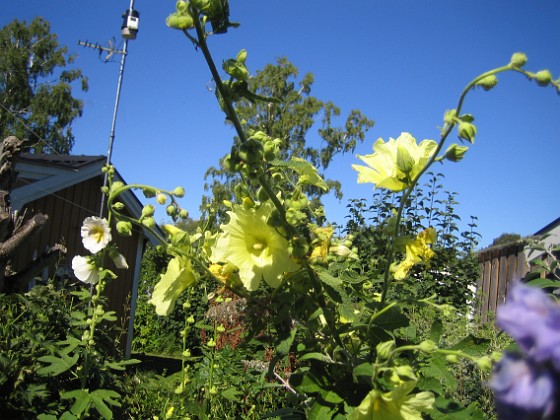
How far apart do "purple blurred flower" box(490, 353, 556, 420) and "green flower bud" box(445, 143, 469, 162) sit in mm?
572

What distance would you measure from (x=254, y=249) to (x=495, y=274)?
515cm

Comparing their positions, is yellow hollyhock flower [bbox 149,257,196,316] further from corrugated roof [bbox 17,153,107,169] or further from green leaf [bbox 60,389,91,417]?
corrugated roof [bbox 17,153,107,169]

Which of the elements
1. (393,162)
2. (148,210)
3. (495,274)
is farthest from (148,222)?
(495,274)

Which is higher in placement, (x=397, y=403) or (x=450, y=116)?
(x=450, y=116)

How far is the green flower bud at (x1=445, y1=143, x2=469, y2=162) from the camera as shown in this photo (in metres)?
0.81

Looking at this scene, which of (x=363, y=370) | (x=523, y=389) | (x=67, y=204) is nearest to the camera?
(x=523, y=389)

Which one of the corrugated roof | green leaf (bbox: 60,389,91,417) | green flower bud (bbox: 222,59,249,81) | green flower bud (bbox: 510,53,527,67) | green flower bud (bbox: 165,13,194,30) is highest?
the corrugated roof

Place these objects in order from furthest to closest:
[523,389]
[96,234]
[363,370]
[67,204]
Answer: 1. [67,204]
2. [96,234]
3. [363,370]
4. [523,389]

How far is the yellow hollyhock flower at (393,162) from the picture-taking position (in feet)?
3.02

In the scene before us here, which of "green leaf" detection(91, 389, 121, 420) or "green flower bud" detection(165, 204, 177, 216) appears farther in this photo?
"green leaf" detection(91, 389, 121, 420)

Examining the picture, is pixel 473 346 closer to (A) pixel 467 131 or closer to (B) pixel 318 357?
(B) pixel 318 357

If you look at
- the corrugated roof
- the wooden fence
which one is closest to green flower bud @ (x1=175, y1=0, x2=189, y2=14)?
the wooden fence

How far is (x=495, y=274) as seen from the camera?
5395 millimetres

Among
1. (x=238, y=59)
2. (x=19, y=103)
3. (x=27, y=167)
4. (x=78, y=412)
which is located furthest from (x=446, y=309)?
(x=19, y=103)
